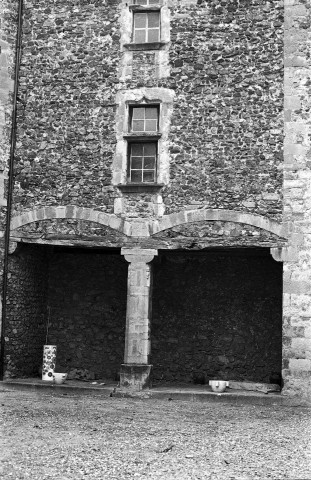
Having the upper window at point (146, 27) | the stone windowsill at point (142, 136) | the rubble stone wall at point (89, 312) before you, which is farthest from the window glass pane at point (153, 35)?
the rubble stone wall at point (89, 312)

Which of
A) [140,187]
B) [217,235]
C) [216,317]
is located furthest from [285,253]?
[140,187]

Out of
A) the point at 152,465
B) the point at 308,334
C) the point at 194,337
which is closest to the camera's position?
the point at 152,465

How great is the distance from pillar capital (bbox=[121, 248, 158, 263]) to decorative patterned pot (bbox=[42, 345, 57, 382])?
2.41 metres

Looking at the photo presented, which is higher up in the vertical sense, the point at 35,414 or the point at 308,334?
the point at 308,334

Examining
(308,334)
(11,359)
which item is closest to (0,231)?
(11,359)

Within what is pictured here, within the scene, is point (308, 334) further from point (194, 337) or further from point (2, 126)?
point (2, 126)

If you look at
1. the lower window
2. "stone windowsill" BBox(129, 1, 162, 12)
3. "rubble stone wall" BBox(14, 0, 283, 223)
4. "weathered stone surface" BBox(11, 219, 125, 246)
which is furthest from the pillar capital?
"stone windowsill" BBox(129, 1, 162, 12)

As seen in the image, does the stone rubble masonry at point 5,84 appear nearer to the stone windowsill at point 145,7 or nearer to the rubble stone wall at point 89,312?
the rubble stone wall at point 89,312

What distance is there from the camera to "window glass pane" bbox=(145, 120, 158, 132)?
14.2 meters

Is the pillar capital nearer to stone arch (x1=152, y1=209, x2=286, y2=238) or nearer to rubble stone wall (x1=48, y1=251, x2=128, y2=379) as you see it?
stone arch (x1=152, y1=209, x2=286, y2=238)

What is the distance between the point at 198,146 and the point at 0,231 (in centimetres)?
423

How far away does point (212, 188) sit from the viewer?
44.9 ft

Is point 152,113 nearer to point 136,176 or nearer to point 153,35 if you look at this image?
point 136,176

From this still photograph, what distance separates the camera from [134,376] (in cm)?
1343
